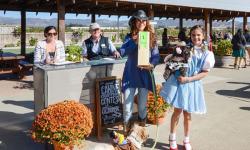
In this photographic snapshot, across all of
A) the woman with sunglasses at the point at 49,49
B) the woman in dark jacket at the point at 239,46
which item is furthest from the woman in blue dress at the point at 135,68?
the woman in dark jacket at the point at 239,46

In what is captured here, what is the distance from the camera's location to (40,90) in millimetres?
5449

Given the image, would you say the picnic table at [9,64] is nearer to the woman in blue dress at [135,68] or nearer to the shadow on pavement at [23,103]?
the shadow on pavement at [23,103]

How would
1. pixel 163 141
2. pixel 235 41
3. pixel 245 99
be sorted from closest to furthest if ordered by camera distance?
pixel 163 141 < pixel 245 99 < pixel 235 41

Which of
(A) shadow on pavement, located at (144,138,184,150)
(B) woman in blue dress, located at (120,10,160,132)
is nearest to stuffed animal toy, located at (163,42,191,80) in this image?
(B) woman in blue dress, located at (120,10,160,132)

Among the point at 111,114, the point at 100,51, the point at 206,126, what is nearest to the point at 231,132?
the point at 206,126

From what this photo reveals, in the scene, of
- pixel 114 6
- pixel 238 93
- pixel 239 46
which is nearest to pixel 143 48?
pixel 238 93

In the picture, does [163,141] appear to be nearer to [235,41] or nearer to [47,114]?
[47,114]

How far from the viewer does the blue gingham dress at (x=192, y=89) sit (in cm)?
514

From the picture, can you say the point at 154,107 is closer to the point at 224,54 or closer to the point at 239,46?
Result: the point at 239,46

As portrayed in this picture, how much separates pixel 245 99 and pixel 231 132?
126 inches

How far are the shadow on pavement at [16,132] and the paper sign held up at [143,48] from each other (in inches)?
77.2

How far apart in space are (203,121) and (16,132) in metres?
3.43

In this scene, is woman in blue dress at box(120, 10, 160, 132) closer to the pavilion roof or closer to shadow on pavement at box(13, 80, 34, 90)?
shadow on pavement at box(13, 80, 34, 90)

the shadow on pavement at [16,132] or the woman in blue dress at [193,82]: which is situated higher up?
the woman in blue dress at [193,82]
